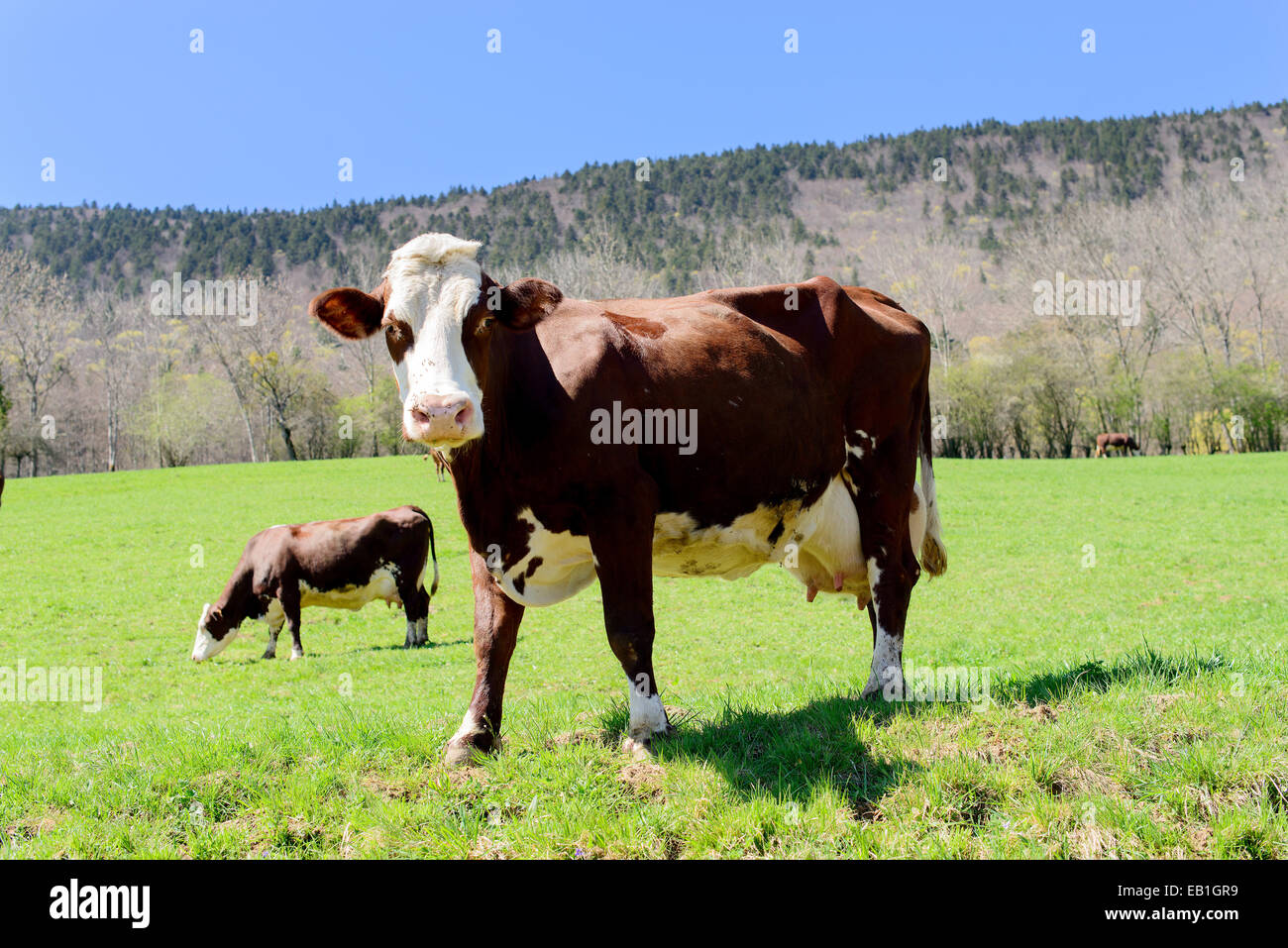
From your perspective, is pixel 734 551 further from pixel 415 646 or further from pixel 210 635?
pixel 210 635

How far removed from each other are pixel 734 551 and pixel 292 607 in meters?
13.6

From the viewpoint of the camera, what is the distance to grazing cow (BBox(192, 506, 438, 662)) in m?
17.5

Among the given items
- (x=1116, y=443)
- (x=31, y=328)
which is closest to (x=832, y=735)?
(x=1116, y=443)

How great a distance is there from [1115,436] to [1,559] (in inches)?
2730

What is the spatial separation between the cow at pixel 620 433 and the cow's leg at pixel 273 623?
13.5 metres

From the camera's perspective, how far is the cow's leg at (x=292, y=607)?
1730 cm

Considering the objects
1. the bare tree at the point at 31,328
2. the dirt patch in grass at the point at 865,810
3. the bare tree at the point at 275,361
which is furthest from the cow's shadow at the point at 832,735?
the bare tree at the point at 31,328

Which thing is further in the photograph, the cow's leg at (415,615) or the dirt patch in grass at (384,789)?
the cow's leg at (415,615)

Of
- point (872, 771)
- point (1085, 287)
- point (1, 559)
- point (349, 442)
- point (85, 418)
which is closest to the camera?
point (872, 771)

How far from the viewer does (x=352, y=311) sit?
17.1ft

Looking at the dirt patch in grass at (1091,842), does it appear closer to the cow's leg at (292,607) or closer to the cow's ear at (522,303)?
the cow's ear at (522,303)

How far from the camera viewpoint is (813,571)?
6.94m

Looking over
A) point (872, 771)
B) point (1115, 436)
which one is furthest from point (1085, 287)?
point (872, 771)
